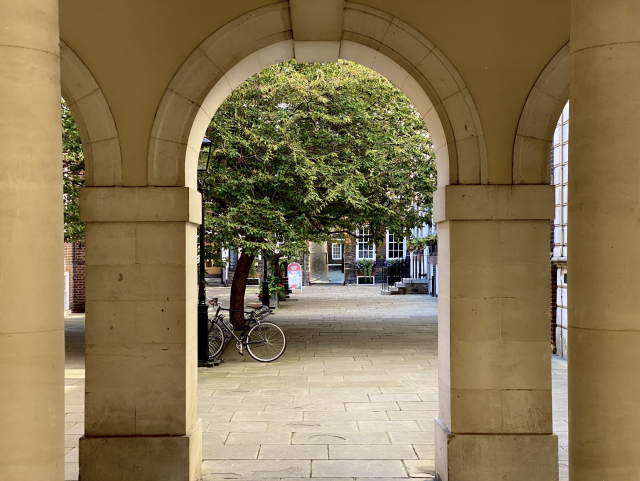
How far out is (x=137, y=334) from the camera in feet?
16.8

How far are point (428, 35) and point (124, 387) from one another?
145 inches

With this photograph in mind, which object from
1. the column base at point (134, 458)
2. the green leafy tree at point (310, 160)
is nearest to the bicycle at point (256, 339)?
the green leafy tree at point (310, 160)

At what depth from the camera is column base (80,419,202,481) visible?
5.08m

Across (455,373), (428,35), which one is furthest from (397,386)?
(428,35)

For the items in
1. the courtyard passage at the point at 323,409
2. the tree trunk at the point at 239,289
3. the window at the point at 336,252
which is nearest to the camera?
the courtyard passage at the point at 323,409

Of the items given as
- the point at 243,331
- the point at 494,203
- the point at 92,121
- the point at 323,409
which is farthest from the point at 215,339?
the point at 494,203

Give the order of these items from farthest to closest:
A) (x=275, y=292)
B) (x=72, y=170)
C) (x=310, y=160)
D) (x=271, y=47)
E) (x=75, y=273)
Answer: (x=275, y=292) → (x=75, y=273) → (x=310, y=160) → (x=72, y=170) → (x=271, y=47)

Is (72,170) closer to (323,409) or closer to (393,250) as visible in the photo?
(323,409)

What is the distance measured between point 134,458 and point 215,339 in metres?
7.31

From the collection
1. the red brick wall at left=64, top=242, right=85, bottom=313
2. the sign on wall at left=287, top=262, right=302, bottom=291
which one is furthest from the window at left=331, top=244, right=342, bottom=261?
the red brick wall at left=64, top=242, right=85, bottom=313

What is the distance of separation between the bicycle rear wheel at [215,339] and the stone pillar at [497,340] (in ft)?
24.6
